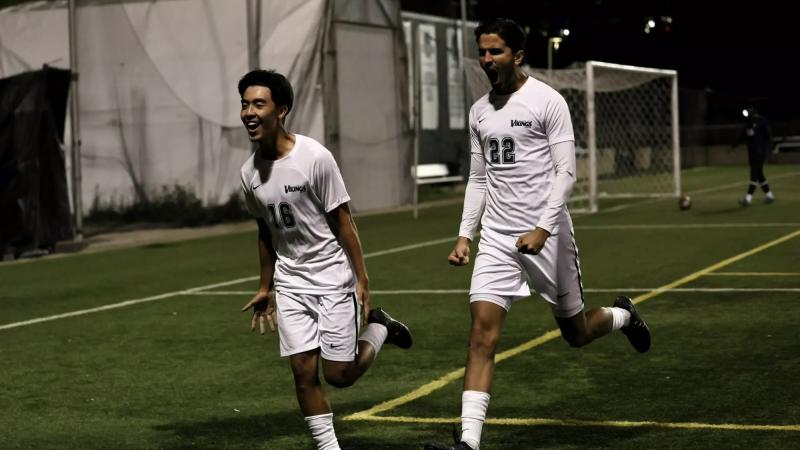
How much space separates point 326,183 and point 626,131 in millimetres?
37986

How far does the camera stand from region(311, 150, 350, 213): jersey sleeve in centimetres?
689

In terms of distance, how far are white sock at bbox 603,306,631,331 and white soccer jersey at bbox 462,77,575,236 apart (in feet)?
4.84

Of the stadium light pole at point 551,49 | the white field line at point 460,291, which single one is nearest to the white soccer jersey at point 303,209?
the white field line at point 460,291

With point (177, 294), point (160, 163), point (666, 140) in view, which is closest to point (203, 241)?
point (160, 163)

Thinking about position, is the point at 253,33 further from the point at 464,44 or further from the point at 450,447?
the point at 450,447

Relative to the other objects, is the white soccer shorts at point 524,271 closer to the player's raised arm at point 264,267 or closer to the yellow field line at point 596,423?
the yellow field line at point 596,423

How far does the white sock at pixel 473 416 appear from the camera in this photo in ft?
22.9

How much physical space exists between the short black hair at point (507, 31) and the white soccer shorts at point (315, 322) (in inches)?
58.4

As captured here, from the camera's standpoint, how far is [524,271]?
7.67 m

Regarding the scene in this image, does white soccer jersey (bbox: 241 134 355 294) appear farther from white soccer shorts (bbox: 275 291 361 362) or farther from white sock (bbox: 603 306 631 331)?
white sock (bbox: 603 306 631 331)

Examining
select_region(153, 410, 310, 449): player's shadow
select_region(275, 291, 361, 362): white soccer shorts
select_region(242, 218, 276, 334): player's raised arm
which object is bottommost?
select_region(153, 410, 310, 449): player's shadow

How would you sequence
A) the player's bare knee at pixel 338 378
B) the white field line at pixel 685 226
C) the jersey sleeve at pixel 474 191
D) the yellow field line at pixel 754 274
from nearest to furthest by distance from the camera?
the player's bare knee at pixel 338 378 → the jersey sleeve at pixel 474 191 → the yellow field line at pixel 754 274 → the white field line at pixel 685 226

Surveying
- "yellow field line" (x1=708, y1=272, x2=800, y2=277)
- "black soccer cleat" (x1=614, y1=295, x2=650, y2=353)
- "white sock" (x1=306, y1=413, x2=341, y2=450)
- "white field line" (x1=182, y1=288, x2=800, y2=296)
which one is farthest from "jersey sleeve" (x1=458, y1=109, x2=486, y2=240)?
"yellow field line" (x1=708, y1=272, x2=800, y2=277)

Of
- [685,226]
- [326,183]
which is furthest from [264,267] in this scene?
[685,226]
